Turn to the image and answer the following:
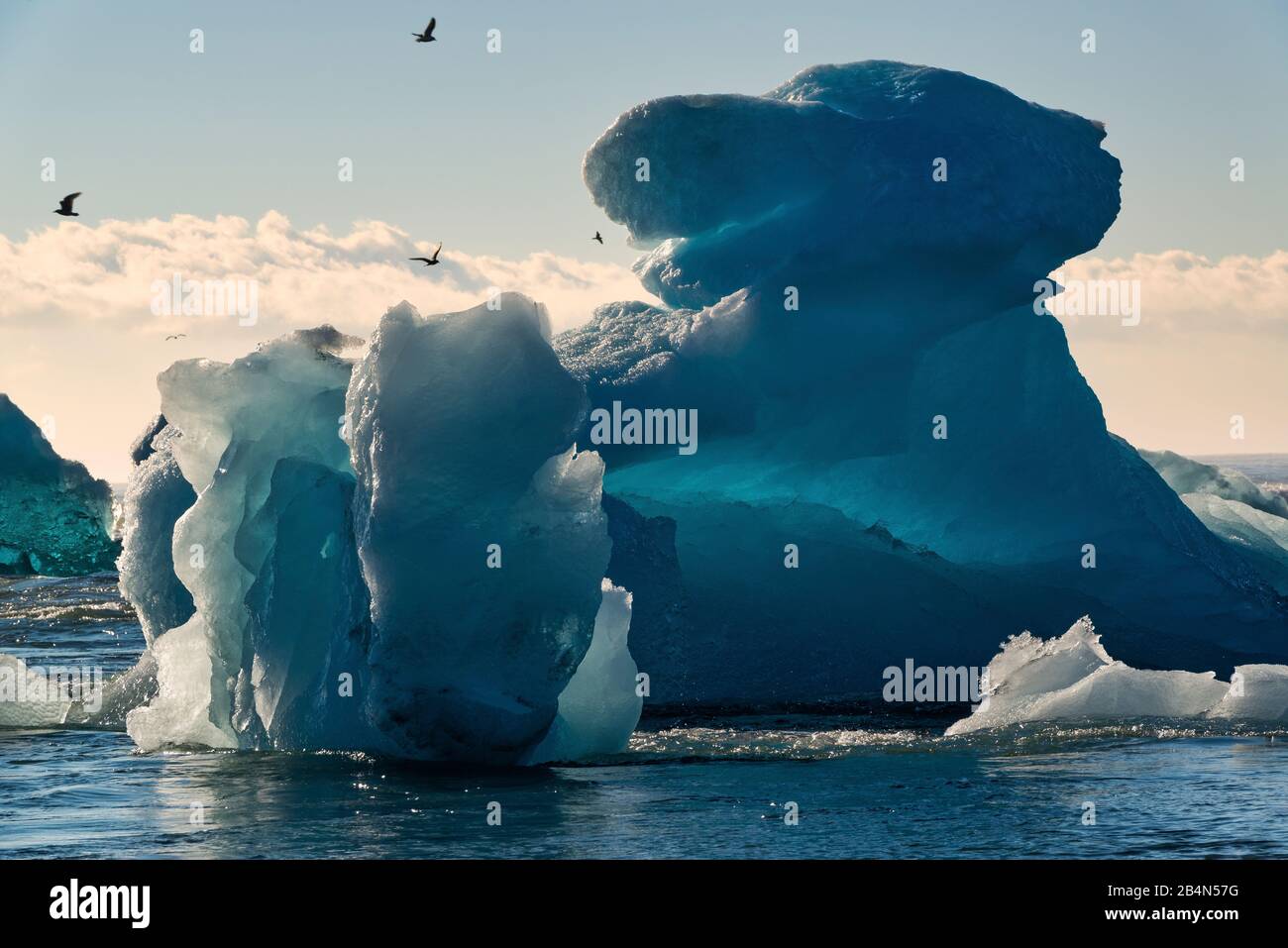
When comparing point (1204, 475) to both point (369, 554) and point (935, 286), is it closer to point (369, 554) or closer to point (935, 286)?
point (935, 286)

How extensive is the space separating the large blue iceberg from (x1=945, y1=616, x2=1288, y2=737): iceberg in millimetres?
486

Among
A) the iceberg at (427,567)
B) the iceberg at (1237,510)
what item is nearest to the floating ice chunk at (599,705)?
the iceberg at (427,567)

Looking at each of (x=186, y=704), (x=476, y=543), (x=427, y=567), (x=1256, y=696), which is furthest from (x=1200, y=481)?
(x=427, y=567)

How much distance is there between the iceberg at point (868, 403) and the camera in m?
18.3

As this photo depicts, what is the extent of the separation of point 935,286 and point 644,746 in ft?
22.9

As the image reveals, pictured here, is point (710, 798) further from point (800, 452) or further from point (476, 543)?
point (800, 452)

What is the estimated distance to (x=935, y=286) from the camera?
18.8 metres

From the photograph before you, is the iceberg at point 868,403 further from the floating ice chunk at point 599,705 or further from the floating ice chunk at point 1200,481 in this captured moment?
the floating ice chunk at point 1200,481

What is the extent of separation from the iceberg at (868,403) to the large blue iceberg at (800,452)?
0.03 metres

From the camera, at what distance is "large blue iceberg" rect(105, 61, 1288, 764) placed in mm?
14344

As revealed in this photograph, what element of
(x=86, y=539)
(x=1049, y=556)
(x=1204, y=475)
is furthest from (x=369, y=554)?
(x=86, y=539)

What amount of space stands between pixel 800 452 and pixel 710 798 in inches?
355

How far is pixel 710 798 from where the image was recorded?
11.2 m

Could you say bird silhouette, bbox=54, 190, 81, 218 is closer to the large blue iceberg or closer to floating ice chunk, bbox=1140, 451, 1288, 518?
the large blue iceberg
